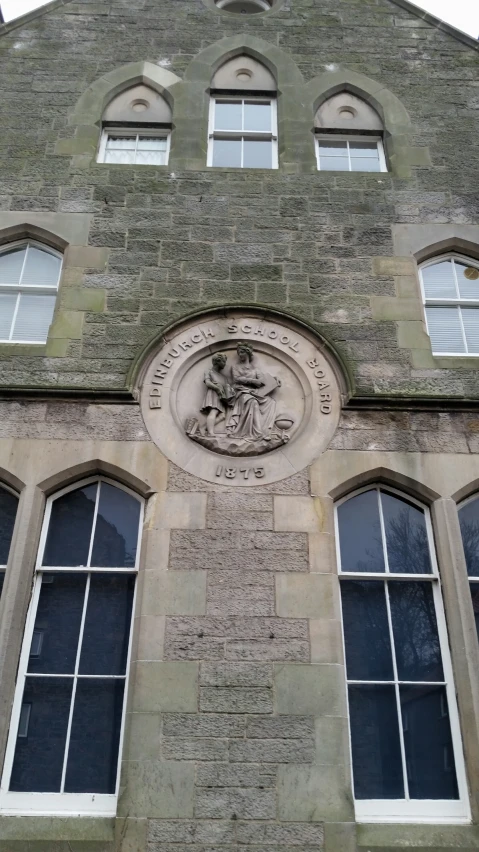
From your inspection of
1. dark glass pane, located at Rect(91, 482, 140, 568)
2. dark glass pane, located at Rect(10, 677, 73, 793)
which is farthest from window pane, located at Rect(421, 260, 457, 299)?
dark glass pane, located at Rect(10, 677, 73, 793)

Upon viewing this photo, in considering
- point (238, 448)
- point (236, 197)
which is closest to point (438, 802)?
point (238, 448)

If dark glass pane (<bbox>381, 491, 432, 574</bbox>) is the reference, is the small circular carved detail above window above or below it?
above

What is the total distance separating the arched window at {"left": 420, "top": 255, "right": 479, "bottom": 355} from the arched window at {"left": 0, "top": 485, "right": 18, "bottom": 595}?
4.79 metres

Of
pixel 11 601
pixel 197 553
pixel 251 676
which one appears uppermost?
pixel 197 553

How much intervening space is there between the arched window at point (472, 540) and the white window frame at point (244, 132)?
5.19m

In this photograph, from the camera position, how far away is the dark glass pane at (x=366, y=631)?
6.00 metres

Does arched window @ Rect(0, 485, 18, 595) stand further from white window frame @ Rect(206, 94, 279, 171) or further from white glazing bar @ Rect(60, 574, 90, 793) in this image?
white window frame @ Rect(206, 94, 279, 171)

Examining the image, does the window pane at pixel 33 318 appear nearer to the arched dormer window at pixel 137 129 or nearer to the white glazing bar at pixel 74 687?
the arched dormer window at pixel 137 129

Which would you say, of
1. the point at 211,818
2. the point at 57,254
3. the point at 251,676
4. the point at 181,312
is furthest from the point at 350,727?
the point at 57,254

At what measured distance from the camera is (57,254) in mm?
8336

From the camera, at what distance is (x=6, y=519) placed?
6.63 metres

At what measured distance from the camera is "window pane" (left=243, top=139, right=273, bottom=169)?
930 cm

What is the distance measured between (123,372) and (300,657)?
3.35 m

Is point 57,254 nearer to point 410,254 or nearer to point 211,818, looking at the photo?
point 410,254
